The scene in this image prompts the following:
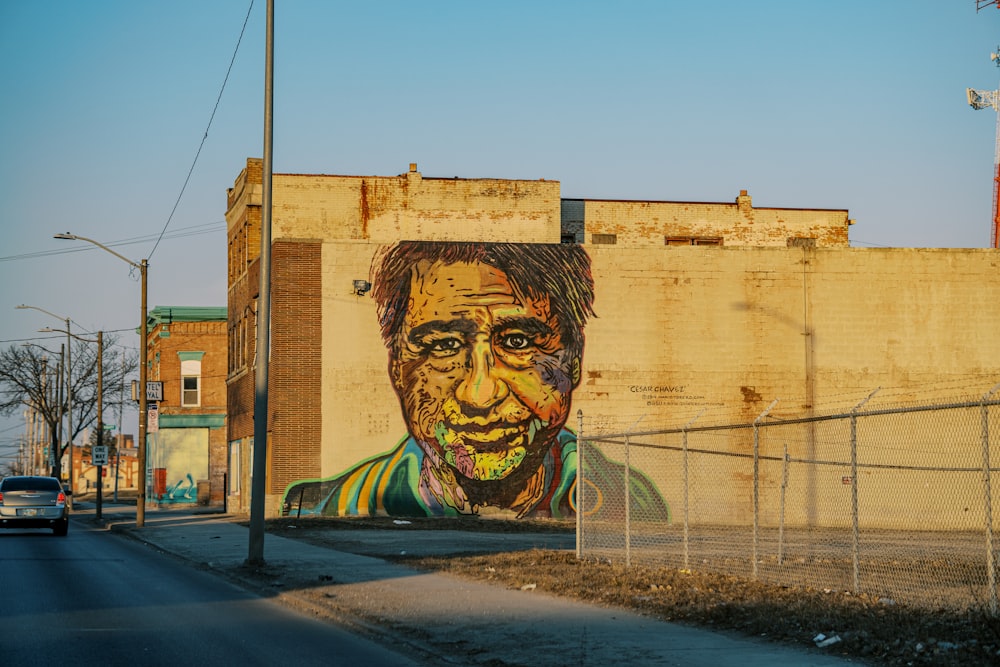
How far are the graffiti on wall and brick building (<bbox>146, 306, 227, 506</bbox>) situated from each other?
21.8 m

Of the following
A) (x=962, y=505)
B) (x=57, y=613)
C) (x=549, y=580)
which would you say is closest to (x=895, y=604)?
(x=549, y=580)

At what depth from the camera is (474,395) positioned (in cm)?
3872

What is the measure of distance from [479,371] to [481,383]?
1.26 ft

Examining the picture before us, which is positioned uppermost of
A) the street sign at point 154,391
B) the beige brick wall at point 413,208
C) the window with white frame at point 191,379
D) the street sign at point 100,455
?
the beige brick wall at point 413,208

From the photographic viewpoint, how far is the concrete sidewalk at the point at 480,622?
35.6ft

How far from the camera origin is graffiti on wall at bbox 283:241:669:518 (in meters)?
38.4

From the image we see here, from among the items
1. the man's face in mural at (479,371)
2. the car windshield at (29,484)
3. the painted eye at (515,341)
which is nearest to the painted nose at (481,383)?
the man's face in mural at (479,371)

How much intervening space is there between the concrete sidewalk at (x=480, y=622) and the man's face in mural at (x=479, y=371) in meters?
17.0

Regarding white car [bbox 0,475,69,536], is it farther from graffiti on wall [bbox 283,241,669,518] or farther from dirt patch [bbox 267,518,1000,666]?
dirt patch [bbox 267,518,1000,666]

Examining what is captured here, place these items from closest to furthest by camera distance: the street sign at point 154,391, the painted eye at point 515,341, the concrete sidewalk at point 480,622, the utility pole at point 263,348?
the concrete sidewalk at point 480,622, the utility pole at point 263,348, the street sign at point 154,391, the painted eye at point 515,341

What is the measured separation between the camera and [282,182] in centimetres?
4294

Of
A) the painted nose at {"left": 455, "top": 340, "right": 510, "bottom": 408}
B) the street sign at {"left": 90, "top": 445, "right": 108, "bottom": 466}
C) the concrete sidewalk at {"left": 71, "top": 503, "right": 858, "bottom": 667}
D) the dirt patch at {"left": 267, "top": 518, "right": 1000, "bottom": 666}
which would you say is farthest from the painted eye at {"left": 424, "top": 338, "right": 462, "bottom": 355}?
the concrete sidewalk at {"left": 71, "top": 503, "right": 858, "bottom": 667}

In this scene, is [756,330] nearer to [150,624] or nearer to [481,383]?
[481,383]

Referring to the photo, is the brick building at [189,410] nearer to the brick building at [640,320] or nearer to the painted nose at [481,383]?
the brick building at [640,320]
